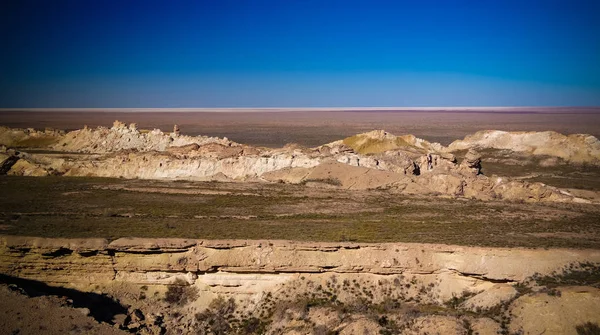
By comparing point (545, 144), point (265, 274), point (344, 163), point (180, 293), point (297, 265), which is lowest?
point (180, 293)

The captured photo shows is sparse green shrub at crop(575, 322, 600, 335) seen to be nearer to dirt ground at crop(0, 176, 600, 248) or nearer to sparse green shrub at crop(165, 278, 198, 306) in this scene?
dirt ground at crop(0, 176, 600, 248)

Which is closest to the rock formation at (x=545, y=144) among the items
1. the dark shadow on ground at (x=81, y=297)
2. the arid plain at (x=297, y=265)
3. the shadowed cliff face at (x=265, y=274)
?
the arid plain at (x=297, y=265)

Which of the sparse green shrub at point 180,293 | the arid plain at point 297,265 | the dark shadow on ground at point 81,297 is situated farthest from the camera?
the sparse green shrub at point 180,293

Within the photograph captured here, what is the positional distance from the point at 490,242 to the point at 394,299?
564 centimetres

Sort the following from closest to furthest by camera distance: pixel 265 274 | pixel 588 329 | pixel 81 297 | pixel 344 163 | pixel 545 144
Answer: pixel 588 329, pixel 81 297, pixel 265 274, pixel 344 163, pixel 545 144

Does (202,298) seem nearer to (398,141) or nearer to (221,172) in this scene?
(221,172)

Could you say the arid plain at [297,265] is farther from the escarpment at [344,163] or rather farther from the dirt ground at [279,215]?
the escarpment at [344,163]

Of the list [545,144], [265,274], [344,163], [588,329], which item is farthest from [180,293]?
[545,144]

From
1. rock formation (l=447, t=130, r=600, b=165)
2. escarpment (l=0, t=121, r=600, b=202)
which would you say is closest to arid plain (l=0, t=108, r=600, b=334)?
escarpment (l=0, t=121, r=600, b=202)

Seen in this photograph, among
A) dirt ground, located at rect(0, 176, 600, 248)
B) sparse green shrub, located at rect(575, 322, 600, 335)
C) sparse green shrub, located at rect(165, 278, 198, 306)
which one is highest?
dirt ground, located at rect(0, 176, 600, 248)

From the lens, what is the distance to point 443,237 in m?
21.5

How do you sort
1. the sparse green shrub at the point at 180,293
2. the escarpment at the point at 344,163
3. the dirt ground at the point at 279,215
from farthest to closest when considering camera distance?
1. the escarpment at the point at 344,163
2. the dirt ground at the point at 279,215
3. the sparse green shrub at the point at 180,293

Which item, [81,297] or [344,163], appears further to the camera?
[344,163]

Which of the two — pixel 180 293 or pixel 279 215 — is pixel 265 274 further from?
pixel 279 215
